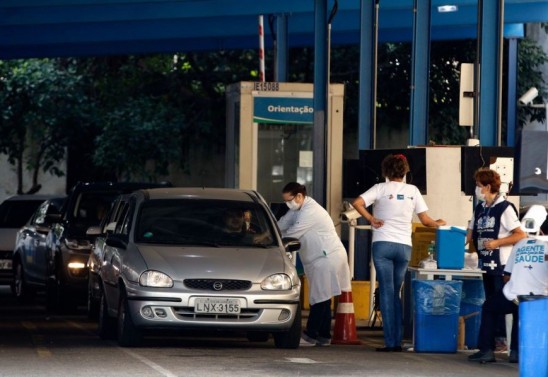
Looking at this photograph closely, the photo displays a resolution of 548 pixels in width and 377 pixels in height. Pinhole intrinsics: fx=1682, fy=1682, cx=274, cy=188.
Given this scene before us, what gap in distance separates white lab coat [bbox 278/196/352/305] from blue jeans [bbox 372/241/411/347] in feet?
3.13

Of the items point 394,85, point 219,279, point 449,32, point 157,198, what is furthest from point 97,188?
point 394,85

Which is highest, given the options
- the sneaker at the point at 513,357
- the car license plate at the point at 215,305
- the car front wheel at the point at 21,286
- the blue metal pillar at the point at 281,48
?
the blue metal pillar at the point at 281,48

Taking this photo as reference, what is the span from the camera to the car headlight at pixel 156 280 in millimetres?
16172

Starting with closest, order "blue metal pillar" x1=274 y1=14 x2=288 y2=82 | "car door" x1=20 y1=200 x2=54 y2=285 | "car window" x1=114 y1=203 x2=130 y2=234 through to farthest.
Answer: "car window" x1=114 y1=203 x2=130 y2=234
"car door" x1=20 y1=200 x2=54 y2=285
"blue metal pillar" x1=274 y1=14 x2=288 y2=82

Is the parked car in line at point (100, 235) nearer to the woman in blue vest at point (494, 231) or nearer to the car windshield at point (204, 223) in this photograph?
the car windshield at point (204, 223)

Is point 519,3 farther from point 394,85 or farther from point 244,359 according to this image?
point 244,359

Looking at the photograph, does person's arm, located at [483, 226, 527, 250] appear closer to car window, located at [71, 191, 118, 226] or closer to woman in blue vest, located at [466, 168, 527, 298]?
woman in blue vest, located at [466, 168, 527, 298]

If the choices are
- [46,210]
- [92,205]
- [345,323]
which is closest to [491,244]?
[345,323]

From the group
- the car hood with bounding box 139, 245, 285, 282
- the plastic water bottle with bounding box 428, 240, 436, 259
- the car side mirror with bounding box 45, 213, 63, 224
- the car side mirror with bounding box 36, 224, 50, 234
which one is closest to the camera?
the car hood with bounding box 139, 245, 285, 282

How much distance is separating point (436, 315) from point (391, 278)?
577 mm

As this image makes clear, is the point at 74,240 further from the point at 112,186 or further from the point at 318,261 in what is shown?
the point at 318,261

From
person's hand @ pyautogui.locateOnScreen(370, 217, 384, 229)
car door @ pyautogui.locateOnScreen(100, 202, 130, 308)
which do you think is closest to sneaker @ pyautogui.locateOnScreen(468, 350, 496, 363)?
person's hand @ pyautogui.locateOnScreen(370, 217, 384, 229)

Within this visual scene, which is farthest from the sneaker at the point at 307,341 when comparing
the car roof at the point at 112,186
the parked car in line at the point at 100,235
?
the car roof at the point at 112,186

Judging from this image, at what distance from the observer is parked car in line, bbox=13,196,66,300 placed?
24734mm
